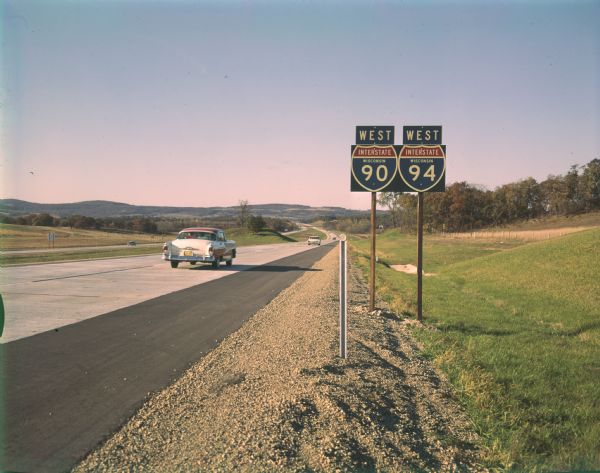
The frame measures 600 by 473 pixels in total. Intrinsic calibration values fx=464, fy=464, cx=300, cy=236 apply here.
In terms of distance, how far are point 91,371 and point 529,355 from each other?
23.4 feet

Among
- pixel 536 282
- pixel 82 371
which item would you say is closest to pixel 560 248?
pixel 536 282

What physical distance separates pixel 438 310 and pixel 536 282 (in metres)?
7.38

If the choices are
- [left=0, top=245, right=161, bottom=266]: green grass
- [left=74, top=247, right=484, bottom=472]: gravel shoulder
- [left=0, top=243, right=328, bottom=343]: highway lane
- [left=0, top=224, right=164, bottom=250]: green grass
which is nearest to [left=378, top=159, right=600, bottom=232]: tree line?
[left=0, top=224, right=164, bottom=250]: green grass

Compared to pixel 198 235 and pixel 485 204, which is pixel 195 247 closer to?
pixel 198 235

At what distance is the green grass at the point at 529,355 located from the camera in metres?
4.60

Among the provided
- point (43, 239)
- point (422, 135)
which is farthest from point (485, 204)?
point (422, 135)

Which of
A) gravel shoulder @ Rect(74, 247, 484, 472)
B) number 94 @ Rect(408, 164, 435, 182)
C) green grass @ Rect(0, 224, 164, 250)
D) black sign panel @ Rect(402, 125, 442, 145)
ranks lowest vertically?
green grass @ Rect(0, 224, 164, 250)

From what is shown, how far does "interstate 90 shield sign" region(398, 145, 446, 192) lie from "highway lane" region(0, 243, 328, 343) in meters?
7.29

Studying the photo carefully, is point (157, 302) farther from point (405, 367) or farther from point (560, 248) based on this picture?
point (560, 248)

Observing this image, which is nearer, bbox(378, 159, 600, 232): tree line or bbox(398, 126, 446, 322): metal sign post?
bbox(398, 126, 446, 322): metal sign post

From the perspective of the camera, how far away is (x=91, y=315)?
988cm

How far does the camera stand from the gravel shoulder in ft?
12.3

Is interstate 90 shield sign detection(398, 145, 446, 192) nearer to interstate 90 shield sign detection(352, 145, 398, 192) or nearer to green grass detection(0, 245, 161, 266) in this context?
interstate 90 shield sign detection(352, 145, 398, 192)

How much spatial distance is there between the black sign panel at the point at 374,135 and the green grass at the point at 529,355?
13.4ft
